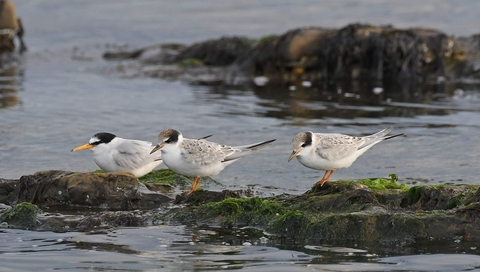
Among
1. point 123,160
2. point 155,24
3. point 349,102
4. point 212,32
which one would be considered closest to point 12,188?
point 123,160

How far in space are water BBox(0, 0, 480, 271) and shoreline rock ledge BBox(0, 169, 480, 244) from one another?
8.8 inches

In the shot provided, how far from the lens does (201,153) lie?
8.45m

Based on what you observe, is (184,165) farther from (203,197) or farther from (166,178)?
(166,178)

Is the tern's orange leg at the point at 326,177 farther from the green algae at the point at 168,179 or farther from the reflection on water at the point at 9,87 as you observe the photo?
the reflection on water at the point at 9,87

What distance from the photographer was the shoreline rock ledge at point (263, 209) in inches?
277

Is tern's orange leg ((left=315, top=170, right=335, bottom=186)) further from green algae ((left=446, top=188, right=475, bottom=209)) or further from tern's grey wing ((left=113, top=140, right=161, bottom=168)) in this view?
tern's grey wing ((left=113, top=140, right=161, bottom=168))

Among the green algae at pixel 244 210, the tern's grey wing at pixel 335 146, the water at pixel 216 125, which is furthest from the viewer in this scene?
the tern's grey wing at pixel 335 146

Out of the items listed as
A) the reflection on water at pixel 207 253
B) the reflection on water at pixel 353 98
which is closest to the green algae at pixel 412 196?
the reflection on water at pixel 207 253

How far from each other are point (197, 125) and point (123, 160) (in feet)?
15.1

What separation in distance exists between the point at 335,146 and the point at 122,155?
2165mm

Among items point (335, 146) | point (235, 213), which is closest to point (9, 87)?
point (335, 146)

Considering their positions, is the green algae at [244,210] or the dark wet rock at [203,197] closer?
the green algae at [244,210]

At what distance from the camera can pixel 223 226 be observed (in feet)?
24.9

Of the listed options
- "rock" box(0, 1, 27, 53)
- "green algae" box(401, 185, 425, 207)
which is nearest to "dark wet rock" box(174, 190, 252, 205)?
"green algae" box(401, 185, 425, 207)
